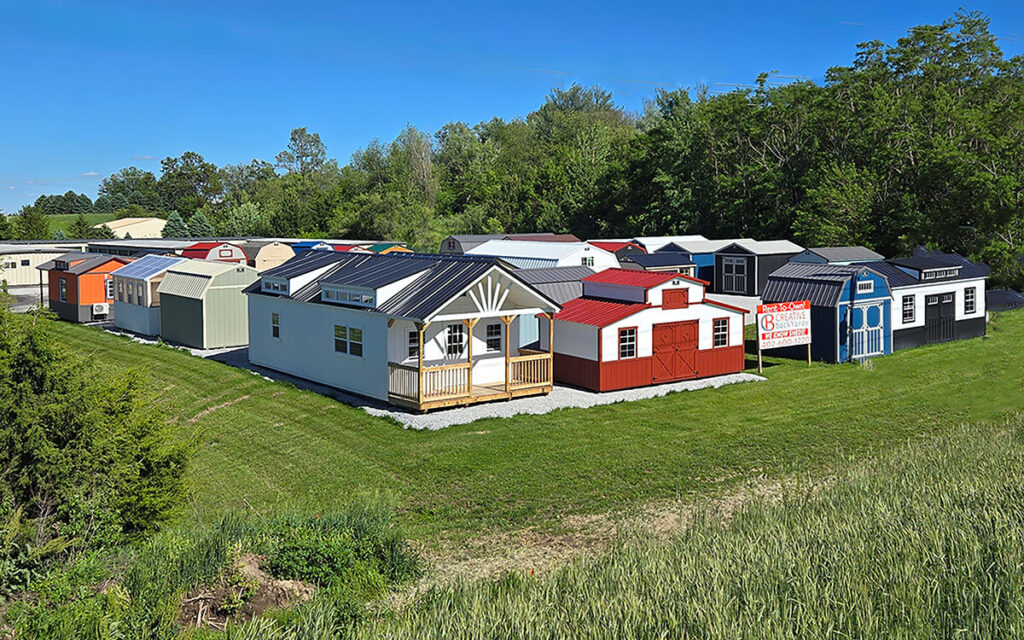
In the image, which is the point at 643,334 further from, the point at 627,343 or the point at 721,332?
the point at 721,332

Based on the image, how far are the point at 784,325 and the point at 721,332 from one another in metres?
2.50

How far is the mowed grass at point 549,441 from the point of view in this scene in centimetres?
1441

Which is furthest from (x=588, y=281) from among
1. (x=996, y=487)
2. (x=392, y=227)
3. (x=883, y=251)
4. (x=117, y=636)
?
(x=392, y=227)

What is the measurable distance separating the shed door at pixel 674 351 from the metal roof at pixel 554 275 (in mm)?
4489

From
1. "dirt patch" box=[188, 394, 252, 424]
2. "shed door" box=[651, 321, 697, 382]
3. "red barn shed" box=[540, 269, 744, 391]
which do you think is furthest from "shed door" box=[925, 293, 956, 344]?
"dirt patch" box=[188, 394, 252, 424]

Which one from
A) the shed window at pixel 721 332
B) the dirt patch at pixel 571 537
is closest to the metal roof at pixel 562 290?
the shed window at pixel 721 332

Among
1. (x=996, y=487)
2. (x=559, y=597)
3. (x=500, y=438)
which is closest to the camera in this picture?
(x=559, y=597)

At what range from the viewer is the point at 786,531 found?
9.90m

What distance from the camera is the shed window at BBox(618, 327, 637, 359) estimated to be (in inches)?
894

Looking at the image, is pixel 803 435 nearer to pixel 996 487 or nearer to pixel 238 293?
pixel 996 487

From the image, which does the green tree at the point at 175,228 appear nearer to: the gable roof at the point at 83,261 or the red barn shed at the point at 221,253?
the red barn shed at the point at 221,253

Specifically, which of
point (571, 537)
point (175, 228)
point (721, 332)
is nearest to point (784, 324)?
point (721, 332)

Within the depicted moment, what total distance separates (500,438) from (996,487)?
958 centimetres

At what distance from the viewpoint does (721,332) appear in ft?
80.3
